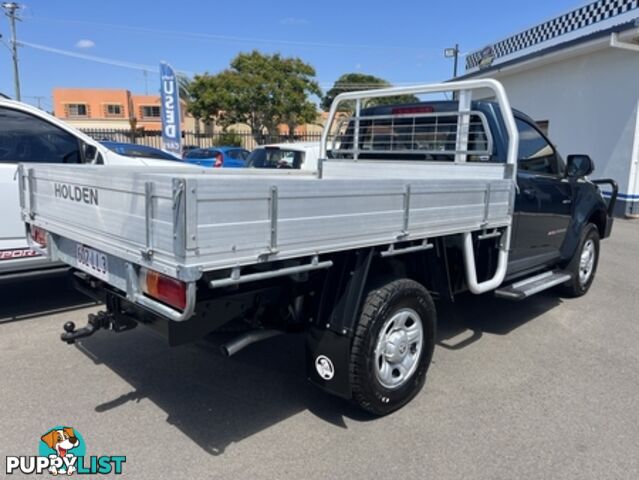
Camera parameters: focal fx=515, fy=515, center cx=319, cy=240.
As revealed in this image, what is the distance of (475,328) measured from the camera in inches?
198

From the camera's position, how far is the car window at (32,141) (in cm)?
483

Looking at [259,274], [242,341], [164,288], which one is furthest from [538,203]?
[164,288]

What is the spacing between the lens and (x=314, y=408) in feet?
11.2

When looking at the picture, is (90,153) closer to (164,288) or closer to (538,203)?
(164,288)

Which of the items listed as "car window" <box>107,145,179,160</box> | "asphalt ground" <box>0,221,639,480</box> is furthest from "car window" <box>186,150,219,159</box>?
"asphalt ground" <box>0,221,639,480</box>

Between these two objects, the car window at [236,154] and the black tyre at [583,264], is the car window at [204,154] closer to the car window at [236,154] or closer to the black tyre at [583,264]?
the car window at [236,154]

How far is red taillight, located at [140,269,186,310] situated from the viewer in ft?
7.68

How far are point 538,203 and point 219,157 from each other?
12.0 metres

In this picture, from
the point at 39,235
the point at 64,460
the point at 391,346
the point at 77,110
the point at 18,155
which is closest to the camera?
the point at 64,460

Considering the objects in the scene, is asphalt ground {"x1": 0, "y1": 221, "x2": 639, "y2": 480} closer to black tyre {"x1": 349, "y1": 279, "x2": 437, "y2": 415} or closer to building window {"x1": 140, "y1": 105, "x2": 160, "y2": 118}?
black tyre {"x1": 349, "y1": 279, "x2": 437, "y2": 415}

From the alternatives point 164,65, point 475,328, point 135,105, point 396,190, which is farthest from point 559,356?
point 135,105

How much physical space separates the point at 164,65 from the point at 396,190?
13490mm

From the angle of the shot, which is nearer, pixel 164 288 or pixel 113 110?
pixel 164 288

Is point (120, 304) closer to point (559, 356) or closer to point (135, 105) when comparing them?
point (559, 356)
